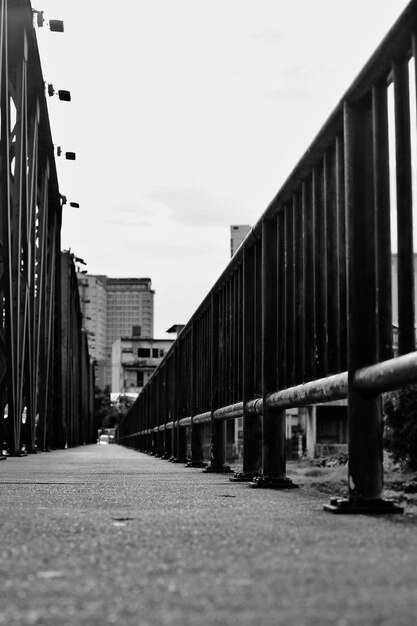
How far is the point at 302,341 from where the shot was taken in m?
3.94

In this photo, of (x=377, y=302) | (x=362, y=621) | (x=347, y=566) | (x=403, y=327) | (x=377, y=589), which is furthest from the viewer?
(x=377, y=302)

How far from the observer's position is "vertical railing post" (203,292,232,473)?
6.77 m

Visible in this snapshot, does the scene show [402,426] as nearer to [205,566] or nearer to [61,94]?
[61,94]

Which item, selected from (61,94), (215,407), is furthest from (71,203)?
(215,407)

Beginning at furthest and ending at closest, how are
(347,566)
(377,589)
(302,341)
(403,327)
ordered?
1. (302,341)
2. (403,327)
3. (347,566)
4. (377,589)

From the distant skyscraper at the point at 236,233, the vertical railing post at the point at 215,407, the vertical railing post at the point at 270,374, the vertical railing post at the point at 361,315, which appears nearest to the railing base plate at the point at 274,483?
the vertical railing post at the point at 270,374

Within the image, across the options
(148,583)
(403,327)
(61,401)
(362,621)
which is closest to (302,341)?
(403,327)

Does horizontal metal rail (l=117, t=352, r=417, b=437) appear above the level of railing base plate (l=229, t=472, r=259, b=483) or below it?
above

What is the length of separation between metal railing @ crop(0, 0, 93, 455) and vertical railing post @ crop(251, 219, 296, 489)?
599cm

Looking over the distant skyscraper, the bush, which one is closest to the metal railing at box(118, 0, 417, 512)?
the bush

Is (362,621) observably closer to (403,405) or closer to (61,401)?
(61,401)

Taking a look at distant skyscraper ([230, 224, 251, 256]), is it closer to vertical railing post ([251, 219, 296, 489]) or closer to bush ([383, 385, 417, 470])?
bush ([383, 385, 417, 470])

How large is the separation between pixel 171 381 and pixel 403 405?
87.5 feet

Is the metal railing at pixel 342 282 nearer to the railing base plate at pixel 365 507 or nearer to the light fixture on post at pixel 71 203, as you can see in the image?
the railing base plate at pixel 365 507
